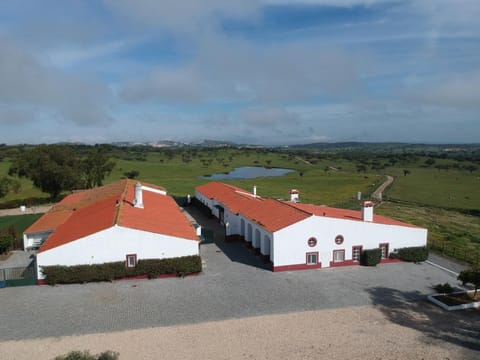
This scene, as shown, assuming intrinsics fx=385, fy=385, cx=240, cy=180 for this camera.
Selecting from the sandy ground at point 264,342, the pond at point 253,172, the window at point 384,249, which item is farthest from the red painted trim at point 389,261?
the pond at point 253,172

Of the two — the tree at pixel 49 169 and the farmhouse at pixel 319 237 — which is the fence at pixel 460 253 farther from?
the tree at pixel 49 169

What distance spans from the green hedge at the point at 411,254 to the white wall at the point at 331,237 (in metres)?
0.42

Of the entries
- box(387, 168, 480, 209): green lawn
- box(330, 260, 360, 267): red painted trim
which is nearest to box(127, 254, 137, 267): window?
box(330, 260, 360, 267): red painted trim

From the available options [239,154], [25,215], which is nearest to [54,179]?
[25,215]

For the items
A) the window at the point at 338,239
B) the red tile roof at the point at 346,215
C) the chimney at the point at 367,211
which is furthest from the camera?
the red tile roof at the point at 346,215

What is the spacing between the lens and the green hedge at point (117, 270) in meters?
23.7

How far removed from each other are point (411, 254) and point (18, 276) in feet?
89.5

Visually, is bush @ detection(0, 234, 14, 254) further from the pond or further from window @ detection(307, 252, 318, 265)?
the pond

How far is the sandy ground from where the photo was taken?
16078 millimetres

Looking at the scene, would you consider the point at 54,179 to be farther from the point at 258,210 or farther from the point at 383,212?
the point at 383,212

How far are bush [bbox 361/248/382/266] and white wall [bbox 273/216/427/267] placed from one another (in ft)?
1.62

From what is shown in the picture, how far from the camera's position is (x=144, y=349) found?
16484 millimetres

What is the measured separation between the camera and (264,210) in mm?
32562

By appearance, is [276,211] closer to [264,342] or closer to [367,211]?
[367,211]
